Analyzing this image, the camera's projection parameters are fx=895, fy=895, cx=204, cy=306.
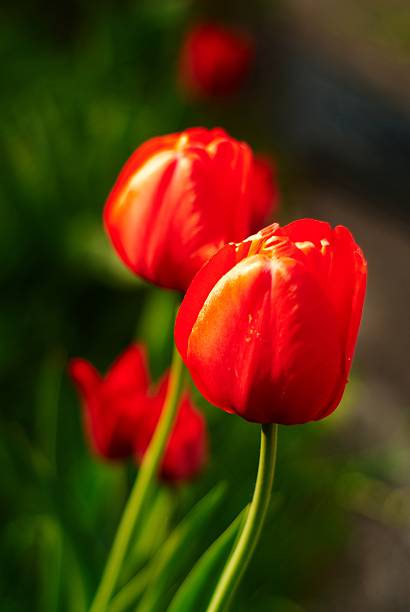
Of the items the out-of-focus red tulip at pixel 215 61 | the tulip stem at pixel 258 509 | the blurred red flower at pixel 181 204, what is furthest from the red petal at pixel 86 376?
the out-of-focus red tulip at pixel 215 61

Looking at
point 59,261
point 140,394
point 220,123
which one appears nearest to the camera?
point 140,394

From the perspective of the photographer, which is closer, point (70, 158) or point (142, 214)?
point (142, 214)

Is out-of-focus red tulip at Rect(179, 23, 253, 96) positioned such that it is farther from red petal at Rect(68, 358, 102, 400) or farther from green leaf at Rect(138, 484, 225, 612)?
green leaf at Rect(138, 484, 225, 612)

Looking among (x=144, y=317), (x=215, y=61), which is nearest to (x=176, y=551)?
(x=144, y=317)

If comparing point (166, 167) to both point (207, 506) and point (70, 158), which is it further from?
point (70, 158)

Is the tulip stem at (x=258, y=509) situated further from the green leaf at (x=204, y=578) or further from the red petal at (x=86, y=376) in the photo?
the red petal at (x=86, y=376)

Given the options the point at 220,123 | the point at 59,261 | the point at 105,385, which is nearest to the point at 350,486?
the point at 105,385
